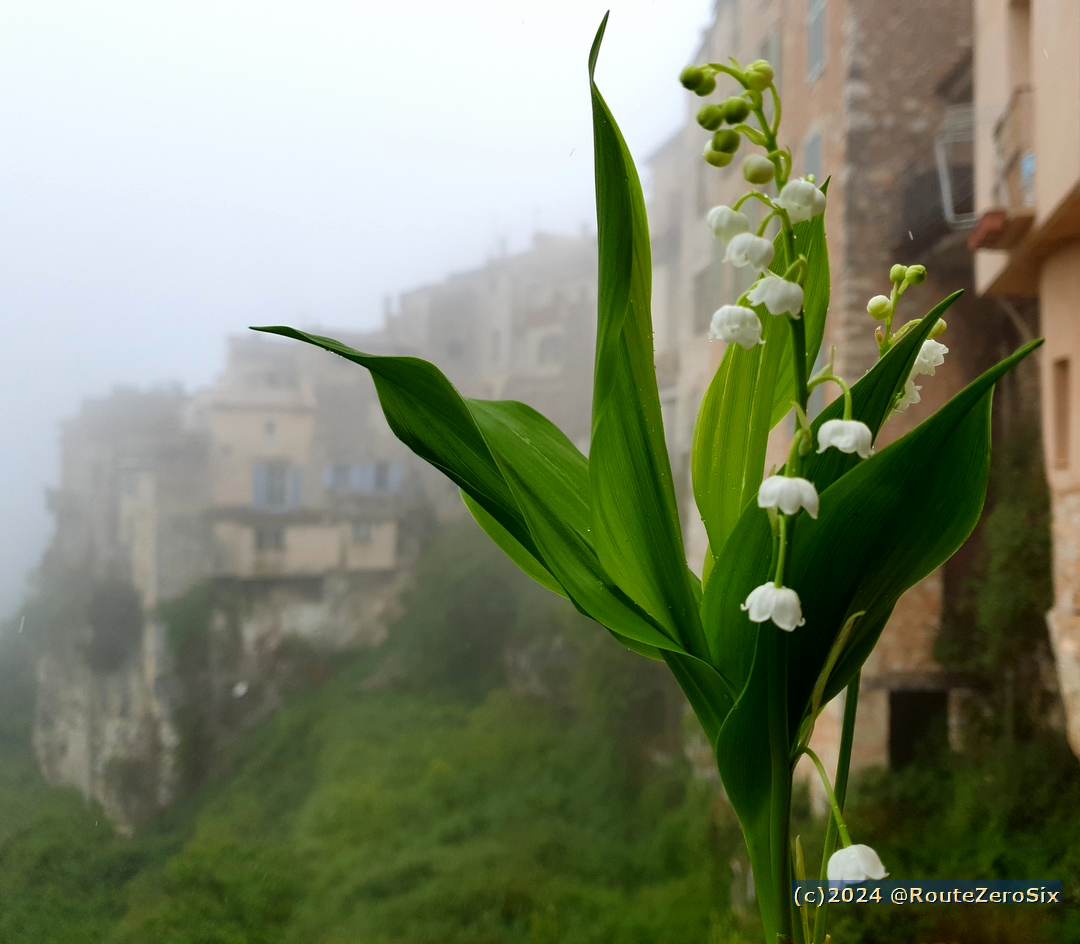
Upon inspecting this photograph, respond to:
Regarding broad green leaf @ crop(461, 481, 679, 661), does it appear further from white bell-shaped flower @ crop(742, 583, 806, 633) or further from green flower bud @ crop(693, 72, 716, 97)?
green flower bud @ crop(693, 72, 716, 97)

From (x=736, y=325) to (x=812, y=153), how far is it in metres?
1.98

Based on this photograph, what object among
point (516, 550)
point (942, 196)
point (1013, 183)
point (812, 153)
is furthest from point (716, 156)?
point (812, 153)

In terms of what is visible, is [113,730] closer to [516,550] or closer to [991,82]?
[516,550]

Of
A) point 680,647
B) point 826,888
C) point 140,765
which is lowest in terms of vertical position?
point 140,765

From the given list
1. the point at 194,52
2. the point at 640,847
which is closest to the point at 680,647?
the point at 640,847

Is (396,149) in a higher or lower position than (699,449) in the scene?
higher

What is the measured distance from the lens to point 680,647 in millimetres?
623

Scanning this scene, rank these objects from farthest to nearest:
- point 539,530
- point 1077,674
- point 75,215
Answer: point 75,215
point 1077,674
point 539,530

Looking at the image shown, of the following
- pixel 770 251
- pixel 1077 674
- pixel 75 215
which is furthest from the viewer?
pixel 75 215

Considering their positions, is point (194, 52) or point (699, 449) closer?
point (699, 449)

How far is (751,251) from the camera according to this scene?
0.52 meters

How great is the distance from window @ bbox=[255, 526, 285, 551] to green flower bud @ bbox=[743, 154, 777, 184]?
77.8 inches

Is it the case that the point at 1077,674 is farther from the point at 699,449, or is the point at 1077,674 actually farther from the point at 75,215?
the point at 75,215

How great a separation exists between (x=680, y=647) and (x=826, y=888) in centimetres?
23
